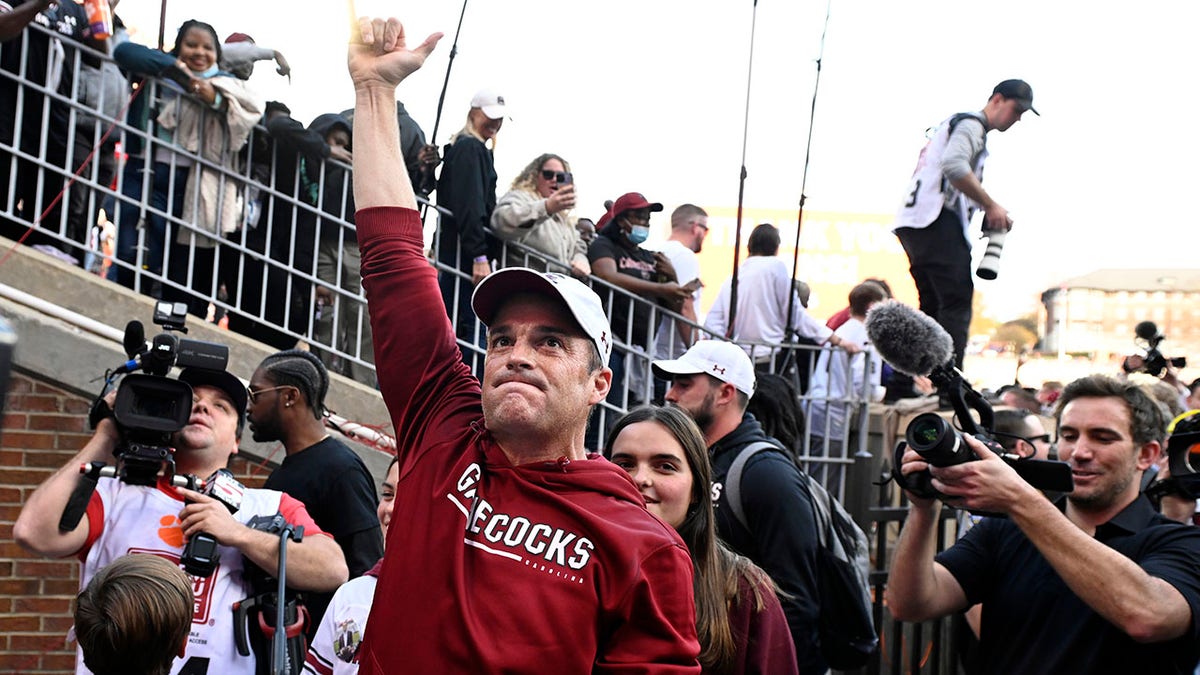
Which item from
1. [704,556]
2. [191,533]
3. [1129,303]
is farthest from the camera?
[1129,303]

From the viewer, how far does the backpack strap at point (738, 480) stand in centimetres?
443

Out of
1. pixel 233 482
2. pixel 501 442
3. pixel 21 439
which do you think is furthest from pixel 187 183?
pixel 501 442

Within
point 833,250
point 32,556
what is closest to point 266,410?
point 32,556

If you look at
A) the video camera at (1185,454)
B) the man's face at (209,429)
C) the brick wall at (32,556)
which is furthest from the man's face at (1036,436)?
the brick wall at (32,556)

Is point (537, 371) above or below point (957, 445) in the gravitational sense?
above

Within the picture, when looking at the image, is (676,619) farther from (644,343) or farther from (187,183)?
(644,343)

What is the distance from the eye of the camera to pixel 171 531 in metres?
4.17

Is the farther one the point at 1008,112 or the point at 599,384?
the point at 1008,112

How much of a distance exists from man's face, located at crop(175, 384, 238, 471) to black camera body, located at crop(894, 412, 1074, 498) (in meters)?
2.34

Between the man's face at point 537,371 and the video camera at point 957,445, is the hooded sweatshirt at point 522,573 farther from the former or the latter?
the video camera at point 957,445

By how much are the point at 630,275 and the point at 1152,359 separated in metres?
4.25

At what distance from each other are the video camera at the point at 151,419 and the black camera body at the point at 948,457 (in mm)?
2095

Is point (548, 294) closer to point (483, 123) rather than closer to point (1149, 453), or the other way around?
point (1149, 453)

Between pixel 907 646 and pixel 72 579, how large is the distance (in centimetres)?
454
